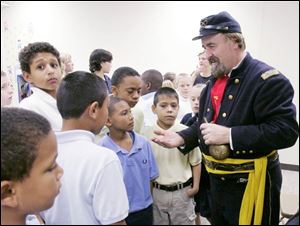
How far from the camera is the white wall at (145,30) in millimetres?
452

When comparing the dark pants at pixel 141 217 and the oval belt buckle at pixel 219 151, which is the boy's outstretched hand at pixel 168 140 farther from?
the dark pants at pixel 141 217

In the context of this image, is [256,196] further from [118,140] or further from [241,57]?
[118,140]

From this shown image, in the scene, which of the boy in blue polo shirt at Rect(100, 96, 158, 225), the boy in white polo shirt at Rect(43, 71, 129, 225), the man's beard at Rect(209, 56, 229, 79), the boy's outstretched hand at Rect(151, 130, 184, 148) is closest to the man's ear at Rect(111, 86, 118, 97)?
the boy in blue polo shirt at Rect(100, 96, 158, 225)

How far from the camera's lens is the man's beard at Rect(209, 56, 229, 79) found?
2.63ft

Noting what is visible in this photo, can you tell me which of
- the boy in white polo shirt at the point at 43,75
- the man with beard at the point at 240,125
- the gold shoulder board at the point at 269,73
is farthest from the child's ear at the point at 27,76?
the gold shoulder board at the point at 269,73

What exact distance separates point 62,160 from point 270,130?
18.6 inches

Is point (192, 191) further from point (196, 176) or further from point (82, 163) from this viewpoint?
point (82, 163)

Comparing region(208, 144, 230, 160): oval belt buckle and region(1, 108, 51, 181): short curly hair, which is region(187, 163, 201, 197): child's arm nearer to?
region(208, 144, 230, 160): oval belt buckle

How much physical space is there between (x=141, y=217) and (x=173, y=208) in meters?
0.07

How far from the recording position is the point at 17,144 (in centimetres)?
41

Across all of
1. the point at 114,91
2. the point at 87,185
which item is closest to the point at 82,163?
the point at 87,185

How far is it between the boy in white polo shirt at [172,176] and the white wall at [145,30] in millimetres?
207

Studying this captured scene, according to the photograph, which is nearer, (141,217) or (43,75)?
(141,217)

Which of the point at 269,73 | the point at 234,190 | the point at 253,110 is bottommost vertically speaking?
the point at 234,190
